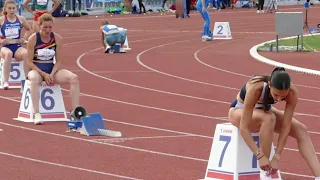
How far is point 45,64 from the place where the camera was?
12281 millimetres

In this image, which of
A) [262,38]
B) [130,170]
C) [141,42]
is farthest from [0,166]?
[262,38]

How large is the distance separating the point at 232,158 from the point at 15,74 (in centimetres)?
841

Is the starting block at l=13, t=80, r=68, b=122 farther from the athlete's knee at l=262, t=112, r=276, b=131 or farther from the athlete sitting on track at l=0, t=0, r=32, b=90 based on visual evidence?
the athlete's knee at l=262, t=112, r=276, b=131

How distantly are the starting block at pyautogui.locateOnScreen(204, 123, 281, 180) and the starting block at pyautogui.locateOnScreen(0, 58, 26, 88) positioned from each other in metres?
8.07

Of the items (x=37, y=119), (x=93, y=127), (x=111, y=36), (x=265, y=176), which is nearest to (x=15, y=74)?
(x=37, y=119)

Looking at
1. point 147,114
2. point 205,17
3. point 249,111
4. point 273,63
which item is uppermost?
point 249,111

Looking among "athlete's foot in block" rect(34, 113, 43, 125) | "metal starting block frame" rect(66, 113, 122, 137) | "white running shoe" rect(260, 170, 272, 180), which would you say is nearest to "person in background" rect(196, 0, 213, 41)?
"athlete's foot in block" rect(34, 113, 43, 125)

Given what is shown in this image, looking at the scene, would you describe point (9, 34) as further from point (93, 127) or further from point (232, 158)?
point (232, 158)

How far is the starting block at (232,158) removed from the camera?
8047mm

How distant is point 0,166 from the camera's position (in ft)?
30.0

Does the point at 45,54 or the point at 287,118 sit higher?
the point at 45,54

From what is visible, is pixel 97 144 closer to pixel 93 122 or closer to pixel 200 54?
pixel 93 122

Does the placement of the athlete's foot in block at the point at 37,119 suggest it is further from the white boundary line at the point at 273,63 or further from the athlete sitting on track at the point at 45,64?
the white boundary line at the point at 273,63

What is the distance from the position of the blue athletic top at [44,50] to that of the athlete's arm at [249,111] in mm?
4872
